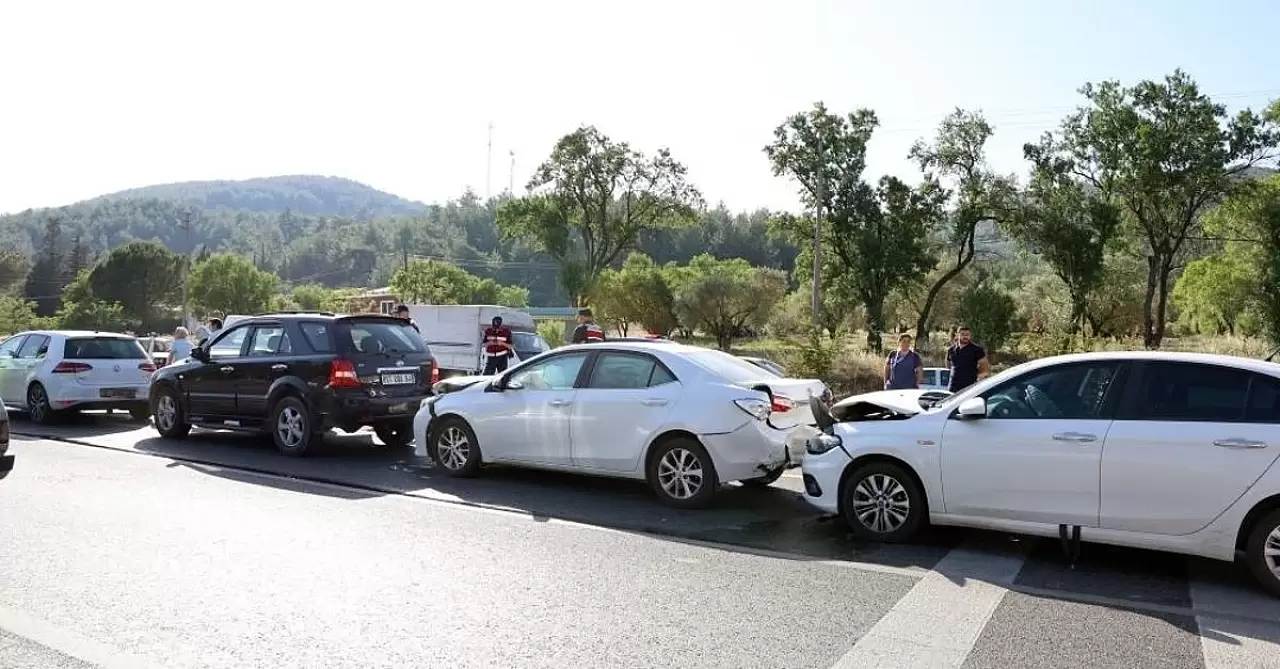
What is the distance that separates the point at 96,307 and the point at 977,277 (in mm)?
85127

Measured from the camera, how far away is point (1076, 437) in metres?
6.47

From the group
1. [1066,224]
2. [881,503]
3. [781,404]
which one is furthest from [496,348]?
[1066,224]

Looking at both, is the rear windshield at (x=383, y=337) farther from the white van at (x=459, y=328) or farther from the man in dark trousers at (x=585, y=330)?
the white van at (x=459, y=328)

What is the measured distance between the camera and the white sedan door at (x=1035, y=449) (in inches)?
254

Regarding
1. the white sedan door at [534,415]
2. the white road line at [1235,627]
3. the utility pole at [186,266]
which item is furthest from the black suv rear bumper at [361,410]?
the utility pole at [186,266]

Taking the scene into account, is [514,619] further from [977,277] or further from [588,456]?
[977,277]

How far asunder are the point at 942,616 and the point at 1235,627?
155cm

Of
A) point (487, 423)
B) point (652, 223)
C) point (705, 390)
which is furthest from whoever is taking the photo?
point (652, 223)

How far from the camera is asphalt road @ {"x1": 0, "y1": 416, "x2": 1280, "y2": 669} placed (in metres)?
4.82

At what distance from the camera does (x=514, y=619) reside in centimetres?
529

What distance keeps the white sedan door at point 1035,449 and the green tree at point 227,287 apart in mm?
105792

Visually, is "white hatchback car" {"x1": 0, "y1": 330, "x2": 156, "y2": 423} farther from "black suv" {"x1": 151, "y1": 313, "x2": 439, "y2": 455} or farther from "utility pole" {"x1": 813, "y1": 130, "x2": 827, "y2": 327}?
"utility pole" {"x1": 813, "y1": 130, "x2": 827, "y2": 327}

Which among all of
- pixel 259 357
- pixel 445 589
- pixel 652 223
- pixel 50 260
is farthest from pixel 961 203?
pixel 50 260

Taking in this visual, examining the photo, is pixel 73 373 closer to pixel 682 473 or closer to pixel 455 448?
pixel 455 448
